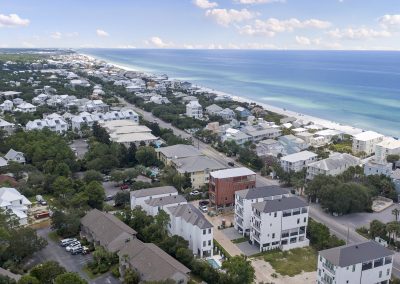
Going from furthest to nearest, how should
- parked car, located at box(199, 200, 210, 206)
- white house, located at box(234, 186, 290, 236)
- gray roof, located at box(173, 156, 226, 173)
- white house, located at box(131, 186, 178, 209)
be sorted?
1. gray roof, located at box(173, 156, 226, 173)
2. parked car, located at box(199, 200, 210, 206)
3. white house, located at box(131, 186, 178, 209)
4. white house, located at box(234, 186, 290, 236)

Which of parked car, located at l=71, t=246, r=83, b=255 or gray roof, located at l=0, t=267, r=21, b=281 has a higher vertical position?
gray roof, located at l=0, t=267, r=21, b=281

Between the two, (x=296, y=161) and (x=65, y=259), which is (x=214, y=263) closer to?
(x=65, y=259)

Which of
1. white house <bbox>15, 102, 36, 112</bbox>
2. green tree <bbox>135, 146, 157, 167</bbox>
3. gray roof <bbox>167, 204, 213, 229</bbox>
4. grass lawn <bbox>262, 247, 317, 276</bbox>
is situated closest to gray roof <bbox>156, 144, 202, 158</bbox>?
green tree <bbox>135, 146, 157, 167</bbox>

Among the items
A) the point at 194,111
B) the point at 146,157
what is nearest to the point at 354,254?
the point at 146,157

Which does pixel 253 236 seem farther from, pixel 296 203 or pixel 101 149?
pixel 101 149

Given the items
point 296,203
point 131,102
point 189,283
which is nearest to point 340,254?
point 296,203

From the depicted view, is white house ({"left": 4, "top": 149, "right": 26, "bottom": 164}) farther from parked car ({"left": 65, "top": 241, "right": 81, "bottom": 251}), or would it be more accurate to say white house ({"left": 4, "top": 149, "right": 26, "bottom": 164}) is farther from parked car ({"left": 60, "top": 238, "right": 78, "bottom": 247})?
parked car ({"left": 65, "top": 241, "right": 81, "bottom": 251})

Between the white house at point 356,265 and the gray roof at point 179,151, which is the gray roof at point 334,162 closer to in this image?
the gray roof at point 179,151
